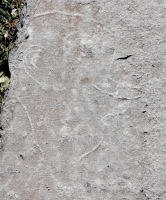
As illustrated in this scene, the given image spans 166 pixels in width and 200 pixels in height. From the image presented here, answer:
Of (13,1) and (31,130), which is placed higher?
(13,1)

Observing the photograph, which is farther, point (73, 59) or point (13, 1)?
point (13, 1)

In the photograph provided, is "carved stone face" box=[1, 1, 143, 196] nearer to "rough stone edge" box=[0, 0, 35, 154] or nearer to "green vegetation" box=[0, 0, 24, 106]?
"rough stone edge" box=[0, 0, 35, 154]

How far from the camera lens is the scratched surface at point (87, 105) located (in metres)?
1.87

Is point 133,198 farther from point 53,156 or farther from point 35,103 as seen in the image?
point 35,103

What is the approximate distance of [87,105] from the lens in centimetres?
191

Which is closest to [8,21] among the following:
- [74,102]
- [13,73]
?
[13,73]

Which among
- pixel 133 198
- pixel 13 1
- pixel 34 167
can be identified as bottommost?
pixel 133 198

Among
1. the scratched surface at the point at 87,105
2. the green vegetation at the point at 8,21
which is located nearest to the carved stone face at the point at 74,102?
the scratched surface at the point at 87,105

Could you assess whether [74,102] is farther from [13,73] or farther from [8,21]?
[8,21]

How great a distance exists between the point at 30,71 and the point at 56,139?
0.29 m

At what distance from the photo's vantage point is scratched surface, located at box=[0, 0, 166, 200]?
1.87 meters

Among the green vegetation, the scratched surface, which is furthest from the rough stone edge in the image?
the green vegetation

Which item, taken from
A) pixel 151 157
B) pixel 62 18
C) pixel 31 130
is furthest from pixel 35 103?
pixel 151 157

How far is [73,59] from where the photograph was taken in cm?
194
